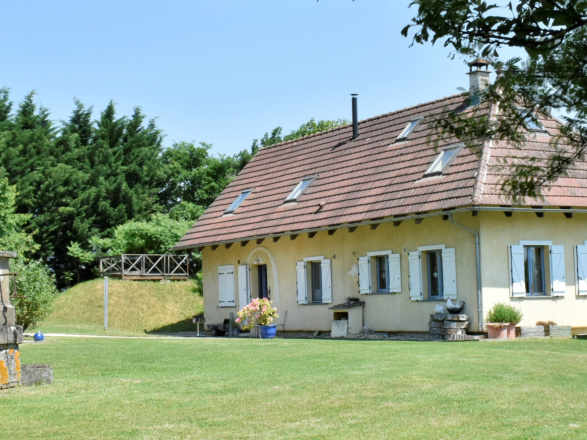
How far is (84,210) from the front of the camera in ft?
145

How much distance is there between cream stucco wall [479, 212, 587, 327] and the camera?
19859mm

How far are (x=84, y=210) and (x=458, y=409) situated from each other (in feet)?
124

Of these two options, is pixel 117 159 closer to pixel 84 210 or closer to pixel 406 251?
pixel 84 210

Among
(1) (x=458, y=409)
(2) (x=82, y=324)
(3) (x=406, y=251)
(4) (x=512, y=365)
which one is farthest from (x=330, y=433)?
(2) (x=82, y=324)

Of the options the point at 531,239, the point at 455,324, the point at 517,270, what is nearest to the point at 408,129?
the point at 531,239

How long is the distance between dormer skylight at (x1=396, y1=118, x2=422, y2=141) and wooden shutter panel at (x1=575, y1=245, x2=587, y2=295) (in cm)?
580

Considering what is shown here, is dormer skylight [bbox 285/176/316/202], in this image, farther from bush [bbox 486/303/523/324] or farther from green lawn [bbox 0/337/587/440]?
green lawn [bbox 0/337/587/440]

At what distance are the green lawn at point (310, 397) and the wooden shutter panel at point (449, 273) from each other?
5.58 metres

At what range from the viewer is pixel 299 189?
87.0ft

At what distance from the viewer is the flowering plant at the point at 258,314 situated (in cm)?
2358

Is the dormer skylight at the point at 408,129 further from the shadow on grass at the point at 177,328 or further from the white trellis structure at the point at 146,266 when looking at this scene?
the white trellis structure at the point at 146,266

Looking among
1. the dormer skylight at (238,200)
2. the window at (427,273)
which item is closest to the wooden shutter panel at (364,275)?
the window at (427,273)

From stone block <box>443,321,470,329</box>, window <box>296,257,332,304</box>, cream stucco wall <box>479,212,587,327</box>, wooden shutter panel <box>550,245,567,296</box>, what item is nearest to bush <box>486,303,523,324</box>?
cream stucco wall <box>479,212,587,327</box>

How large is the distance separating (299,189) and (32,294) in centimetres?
856
